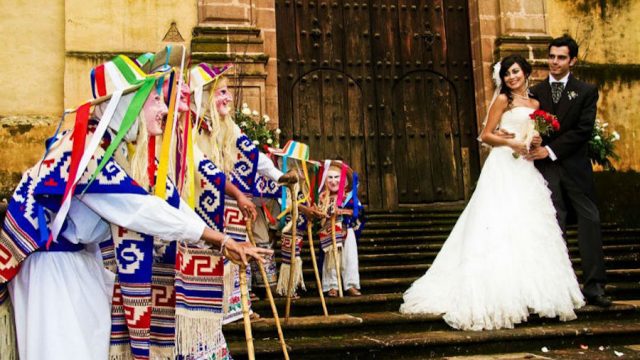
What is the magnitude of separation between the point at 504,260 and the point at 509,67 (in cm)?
175

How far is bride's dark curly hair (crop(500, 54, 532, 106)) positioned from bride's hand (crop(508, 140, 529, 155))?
0.41 meters

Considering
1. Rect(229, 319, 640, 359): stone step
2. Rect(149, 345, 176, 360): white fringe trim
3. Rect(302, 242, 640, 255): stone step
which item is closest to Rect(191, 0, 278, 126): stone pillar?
Rect(302, 242, 640, 255): stone step

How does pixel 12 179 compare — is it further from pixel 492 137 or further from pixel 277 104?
pixel 492 137

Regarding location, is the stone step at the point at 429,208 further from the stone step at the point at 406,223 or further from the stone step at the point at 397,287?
the stone step at the point at 397,287

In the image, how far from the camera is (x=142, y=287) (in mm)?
3207

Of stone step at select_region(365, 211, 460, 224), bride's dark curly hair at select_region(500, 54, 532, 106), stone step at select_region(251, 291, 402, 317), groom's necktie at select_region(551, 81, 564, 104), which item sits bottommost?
stone step at select_region(251, 291, 402, 317)

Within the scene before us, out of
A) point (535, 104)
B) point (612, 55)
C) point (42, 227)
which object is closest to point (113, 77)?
point (42, 227)

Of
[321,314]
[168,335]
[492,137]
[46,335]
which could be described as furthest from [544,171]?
[46,335]

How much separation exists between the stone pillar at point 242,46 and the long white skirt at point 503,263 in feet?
13.2

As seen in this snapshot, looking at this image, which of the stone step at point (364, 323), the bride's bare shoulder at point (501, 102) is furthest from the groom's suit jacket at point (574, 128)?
the stone step at point (364, 323)

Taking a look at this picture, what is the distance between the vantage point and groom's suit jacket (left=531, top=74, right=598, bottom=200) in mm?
6258

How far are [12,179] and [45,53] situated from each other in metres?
1.67

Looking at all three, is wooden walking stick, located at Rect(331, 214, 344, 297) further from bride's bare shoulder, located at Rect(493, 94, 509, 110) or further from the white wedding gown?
bride's bare shoulder, located at Rect(493, 94, 509, 110)

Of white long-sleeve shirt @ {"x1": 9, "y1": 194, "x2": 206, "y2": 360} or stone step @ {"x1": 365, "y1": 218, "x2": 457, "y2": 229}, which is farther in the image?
stone step @ {"x1": 365, "y1": 218, "x2": 457, "y2": 229}
